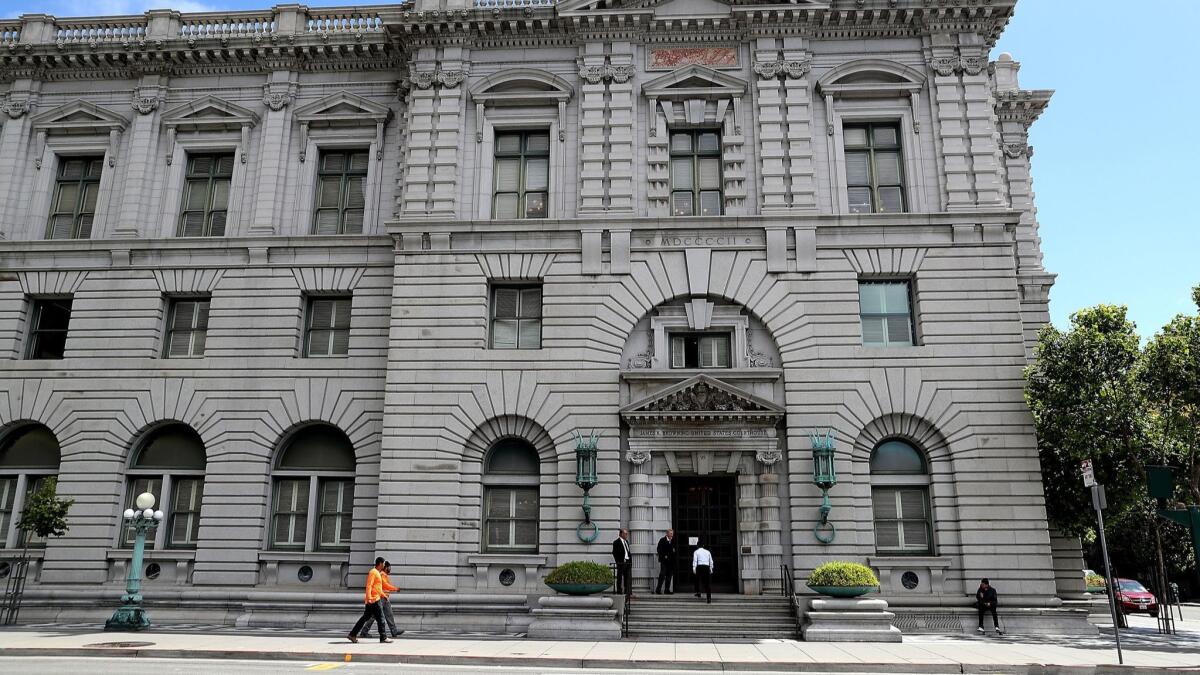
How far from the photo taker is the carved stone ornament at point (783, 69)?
2694cm

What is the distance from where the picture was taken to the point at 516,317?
86.0 ft

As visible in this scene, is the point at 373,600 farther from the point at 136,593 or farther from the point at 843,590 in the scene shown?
the point at 843,590

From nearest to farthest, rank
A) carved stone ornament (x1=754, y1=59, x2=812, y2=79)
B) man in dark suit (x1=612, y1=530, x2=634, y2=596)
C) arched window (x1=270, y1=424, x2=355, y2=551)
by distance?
man in dark suit (x1=612, y1=530, x2=634, y2=596)
arched window (x1=270, y1=424, x2=355, y2=551)
carved stone ornament (x1=754, y1=59, x2=812, y2=79)

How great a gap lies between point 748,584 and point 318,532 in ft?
41.1

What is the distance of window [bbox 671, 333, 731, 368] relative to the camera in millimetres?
25359

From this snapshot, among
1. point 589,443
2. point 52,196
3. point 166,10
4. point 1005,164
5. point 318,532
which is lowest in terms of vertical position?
point 318,532

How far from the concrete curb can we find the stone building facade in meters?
6.43

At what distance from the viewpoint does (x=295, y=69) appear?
29656 millimetres

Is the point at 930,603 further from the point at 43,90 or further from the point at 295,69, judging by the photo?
the point at 43,90

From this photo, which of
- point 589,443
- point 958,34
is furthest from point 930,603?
point 958,34

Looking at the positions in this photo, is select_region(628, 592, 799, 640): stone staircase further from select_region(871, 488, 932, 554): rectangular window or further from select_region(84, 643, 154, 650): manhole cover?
select_region(84, 643, 154, 650): manhole cover

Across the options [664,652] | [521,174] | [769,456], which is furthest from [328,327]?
[664,652]

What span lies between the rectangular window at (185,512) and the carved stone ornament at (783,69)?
2119cm

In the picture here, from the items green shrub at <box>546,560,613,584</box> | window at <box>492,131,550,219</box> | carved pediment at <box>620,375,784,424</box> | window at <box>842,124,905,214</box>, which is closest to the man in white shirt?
green shrub at <box>546,560,613,584</box>
